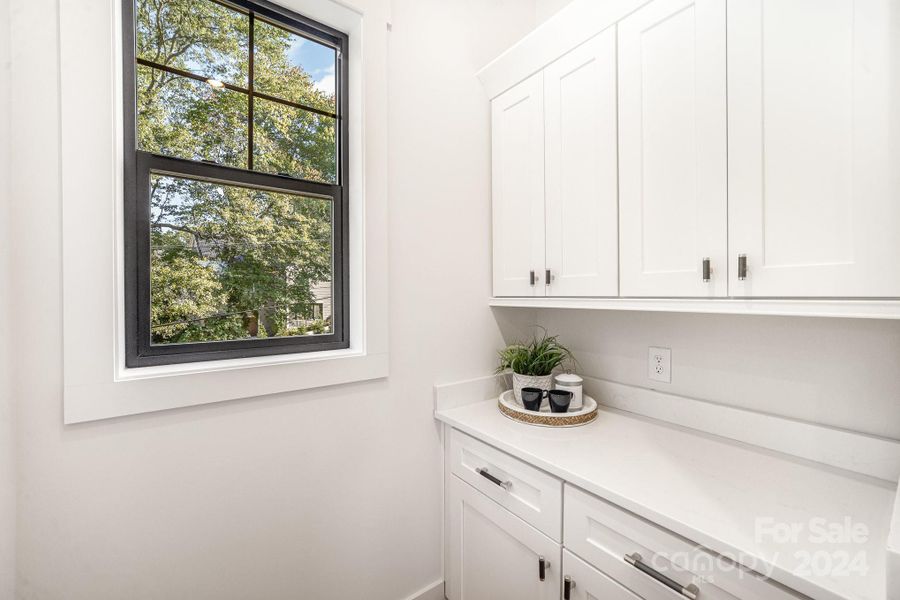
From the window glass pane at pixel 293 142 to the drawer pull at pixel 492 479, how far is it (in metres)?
1.14

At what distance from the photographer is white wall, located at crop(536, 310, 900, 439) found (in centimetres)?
100

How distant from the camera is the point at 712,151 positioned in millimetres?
1000

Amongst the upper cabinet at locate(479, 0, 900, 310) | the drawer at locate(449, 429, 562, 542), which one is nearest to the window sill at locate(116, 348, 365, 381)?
the drawer at locate(449, 429, 562, 542)

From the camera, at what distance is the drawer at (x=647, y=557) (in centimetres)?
74

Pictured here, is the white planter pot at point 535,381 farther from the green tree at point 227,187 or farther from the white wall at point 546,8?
the white wall at point 546,8

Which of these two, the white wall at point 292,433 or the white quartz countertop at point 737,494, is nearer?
the white quartz countertop at point 737,494

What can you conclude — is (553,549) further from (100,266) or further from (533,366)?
(100,266)

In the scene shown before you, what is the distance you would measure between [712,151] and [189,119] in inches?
57.3

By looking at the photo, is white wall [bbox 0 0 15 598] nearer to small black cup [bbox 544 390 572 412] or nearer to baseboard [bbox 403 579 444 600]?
baseboard [bbox 403 579 444 600]

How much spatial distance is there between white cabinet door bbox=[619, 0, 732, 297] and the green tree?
1.01 meters

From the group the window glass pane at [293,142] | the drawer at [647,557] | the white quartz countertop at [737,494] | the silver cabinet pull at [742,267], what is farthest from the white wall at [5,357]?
the silver cabinet pull at [742,267]

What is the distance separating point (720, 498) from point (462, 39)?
1.77 meters

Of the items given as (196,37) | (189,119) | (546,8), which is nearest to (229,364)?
(189,119)

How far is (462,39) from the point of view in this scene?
1628mm
